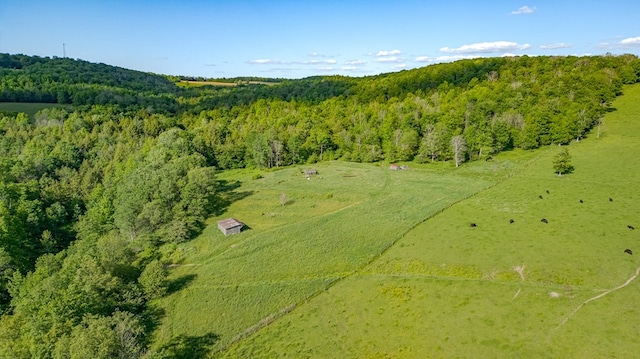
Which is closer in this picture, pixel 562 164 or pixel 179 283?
pixel 179 283

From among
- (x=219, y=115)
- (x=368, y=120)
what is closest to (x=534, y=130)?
(x=368, y=120)

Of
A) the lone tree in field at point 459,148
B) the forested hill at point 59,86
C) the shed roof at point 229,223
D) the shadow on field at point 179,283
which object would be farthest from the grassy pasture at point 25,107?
the lone tree in field at point 459,148

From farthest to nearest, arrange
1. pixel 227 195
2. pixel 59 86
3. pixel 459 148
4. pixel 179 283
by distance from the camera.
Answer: pixel 59 86, pixel 459 148, pixel 227 195, pixel 179 283

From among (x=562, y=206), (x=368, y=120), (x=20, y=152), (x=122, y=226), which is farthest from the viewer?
(x=368, y=120)

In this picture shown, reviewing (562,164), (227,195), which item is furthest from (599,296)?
(227,195)

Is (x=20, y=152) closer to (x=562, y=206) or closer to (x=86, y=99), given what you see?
(x=86, y=99)

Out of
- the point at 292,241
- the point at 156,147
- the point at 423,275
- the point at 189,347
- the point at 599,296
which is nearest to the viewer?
the point at 599,296

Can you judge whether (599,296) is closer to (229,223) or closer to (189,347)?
(189,347)

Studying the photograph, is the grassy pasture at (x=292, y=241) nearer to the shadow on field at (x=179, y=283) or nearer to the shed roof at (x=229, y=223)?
the shadow on field at (x=179, y=283)
